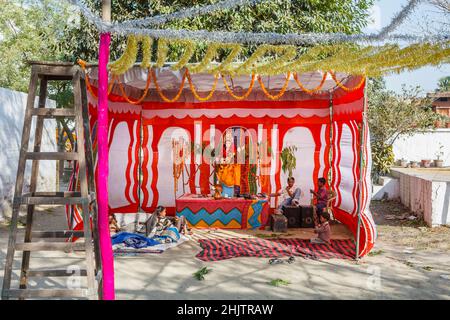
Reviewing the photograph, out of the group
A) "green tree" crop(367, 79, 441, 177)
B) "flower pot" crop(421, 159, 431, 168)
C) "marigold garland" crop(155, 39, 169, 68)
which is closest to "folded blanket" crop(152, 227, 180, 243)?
"marigold garland" crop(155, 39, 169, 68)

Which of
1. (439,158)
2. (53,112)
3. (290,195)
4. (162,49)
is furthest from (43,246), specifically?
(439,158)

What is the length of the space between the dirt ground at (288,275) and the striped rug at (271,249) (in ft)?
0.68

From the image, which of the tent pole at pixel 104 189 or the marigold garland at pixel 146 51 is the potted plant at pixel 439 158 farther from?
the tent pole at pixel 104 189

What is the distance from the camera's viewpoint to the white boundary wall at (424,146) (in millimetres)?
25453

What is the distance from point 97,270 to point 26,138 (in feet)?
4.39

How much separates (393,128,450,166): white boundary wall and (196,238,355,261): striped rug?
19001mm

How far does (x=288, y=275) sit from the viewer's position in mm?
6055

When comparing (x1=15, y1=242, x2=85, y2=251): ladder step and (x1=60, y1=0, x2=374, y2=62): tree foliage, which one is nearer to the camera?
(x1=15, y1=242, x2=85, y2=251): ladder step

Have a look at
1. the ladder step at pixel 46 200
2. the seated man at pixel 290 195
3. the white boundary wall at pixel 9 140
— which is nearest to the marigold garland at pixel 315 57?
the ladder step at pixel 46 200

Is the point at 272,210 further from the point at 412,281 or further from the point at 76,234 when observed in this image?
the point at 76,234

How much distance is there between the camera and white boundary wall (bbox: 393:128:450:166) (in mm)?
25453

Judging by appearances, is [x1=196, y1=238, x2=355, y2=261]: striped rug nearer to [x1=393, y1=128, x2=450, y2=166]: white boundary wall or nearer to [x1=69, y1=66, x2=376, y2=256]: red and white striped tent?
[x1=69, y1=66, x2=376, y2=256]: red and white striped tent

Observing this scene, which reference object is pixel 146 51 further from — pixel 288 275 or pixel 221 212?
pixel 221 212
